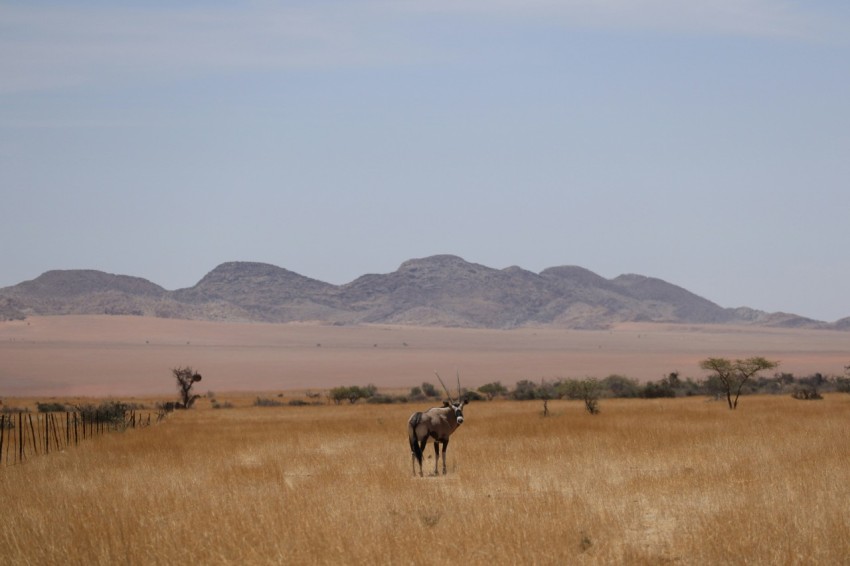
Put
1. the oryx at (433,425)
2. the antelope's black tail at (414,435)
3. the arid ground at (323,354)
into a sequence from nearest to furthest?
the antelope's black tail at (414,435) < the oryx at (433,425) < the arid ground at (323,354)

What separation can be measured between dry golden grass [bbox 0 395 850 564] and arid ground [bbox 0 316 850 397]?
6012cm

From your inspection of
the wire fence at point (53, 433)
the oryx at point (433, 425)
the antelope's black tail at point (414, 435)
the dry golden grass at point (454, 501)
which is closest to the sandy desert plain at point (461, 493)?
the dry golden grass at point (454, 501)

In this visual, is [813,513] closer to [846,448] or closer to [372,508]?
[372,508]

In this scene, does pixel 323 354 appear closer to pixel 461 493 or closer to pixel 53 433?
pixel 53 433

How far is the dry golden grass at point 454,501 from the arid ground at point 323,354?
60.1 meters

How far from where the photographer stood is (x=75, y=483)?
55.6 feet

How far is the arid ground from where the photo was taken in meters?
91.0

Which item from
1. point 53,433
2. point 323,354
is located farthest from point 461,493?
point 323,354

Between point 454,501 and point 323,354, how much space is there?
11184cm

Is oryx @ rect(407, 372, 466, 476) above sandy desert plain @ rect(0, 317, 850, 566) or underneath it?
above

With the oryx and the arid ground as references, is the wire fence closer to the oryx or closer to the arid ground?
the oryx

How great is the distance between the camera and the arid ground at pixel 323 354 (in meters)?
91.0

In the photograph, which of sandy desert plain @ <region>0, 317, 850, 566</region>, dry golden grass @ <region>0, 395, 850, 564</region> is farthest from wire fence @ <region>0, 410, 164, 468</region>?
dry golden grass @ <region>0, 395, 850, 564</region>

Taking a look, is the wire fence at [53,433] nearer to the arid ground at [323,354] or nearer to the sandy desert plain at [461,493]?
the sandy desert plain at [461,493]
